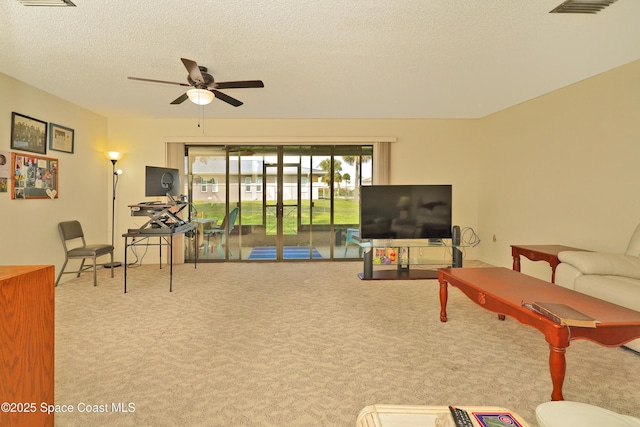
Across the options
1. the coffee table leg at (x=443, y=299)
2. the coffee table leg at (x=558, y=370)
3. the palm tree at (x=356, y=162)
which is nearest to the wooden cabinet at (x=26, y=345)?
the coffee table leg at (x=558, y=370)

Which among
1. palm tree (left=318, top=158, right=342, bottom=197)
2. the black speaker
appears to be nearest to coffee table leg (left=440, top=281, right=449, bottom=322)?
the black speaker

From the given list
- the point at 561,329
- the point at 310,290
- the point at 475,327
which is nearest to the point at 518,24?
the point at 561,329

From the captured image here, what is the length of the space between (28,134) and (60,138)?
0.54m

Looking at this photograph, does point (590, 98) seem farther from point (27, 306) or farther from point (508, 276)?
point (27, 306)

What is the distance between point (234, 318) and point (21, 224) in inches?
115

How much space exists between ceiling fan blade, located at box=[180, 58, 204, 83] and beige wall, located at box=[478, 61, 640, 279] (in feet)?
14.1

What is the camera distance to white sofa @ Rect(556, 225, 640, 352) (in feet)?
8.14

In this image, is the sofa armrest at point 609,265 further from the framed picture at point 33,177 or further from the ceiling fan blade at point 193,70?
the framed picture at point 33,177

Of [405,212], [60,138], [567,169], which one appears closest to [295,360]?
[405,212]

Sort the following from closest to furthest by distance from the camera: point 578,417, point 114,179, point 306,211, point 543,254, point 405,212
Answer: point 578,417 → point 543,254 → point 405,212 → point 114,179 → point 306,211

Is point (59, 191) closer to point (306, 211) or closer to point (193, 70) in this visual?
point (193, 70)

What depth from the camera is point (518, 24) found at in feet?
8.50

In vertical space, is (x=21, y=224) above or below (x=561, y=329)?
above

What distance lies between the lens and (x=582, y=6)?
7.61 feet
